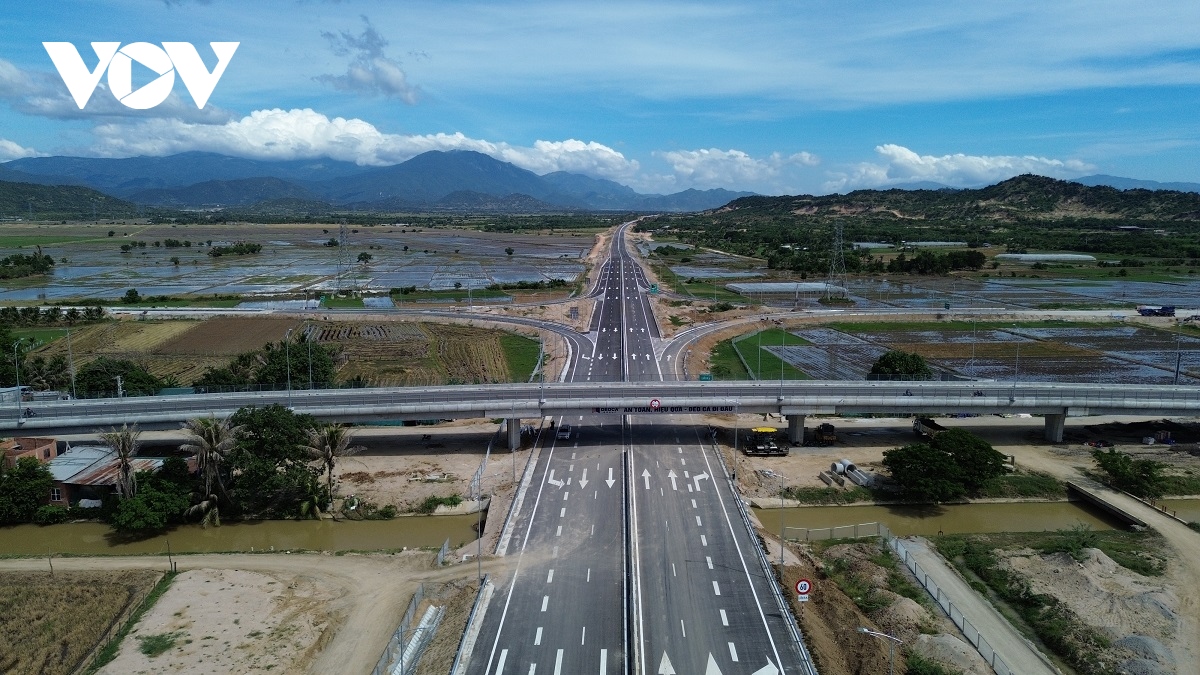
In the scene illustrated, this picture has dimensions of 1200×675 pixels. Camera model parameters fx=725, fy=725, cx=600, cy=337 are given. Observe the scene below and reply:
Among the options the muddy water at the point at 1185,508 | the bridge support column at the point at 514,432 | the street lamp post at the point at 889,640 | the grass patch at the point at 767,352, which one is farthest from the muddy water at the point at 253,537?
the muddy water at the point at 1185,508

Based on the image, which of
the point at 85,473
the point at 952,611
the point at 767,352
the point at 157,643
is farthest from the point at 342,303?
the point at 952,611

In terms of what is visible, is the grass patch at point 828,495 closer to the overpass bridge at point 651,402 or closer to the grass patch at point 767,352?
the overpass bridge at point 651,402

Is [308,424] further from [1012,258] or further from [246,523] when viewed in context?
[1012,258]

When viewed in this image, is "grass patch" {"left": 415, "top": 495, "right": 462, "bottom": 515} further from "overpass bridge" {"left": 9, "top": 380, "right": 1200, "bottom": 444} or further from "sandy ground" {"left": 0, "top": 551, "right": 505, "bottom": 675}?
"overpass bridge" {"left": 9, "top": 380, "right": 1200, "bottom": 444}

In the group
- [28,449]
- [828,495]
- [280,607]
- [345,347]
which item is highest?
[345,347]

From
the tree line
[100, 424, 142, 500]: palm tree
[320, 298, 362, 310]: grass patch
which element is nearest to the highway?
the tree line

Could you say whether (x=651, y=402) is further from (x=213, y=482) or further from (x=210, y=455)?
(x=213, y=482)

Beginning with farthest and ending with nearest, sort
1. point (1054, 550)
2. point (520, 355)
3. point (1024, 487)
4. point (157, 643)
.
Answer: point (520, 355) < point (1024, 487) < point (1054, 550) < point (157, 643)
